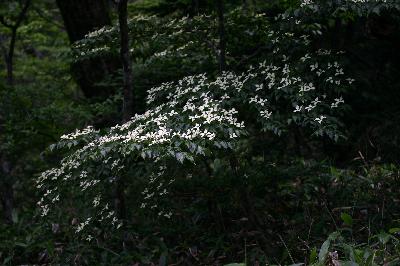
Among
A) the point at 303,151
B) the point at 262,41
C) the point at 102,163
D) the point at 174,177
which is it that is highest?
the point at 262,41

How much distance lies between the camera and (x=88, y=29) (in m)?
6.24

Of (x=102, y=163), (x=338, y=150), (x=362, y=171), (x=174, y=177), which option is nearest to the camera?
(x=102, y=163)

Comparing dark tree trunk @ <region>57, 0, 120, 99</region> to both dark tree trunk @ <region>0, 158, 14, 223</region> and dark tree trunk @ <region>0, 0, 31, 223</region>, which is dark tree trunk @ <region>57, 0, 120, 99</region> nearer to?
dark tree trunk @ <region>0, 0, 31, 223</region>

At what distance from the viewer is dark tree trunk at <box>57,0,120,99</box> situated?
6.22 meters

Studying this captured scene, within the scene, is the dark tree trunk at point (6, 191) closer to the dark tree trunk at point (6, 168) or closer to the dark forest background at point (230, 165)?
the dark tree trunk at point (6, 168)

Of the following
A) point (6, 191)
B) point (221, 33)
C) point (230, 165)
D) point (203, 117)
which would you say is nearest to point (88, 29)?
point (6, 191)

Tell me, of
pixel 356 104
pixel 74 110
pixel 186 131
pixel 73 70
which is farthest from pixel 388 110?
pixel 73 70

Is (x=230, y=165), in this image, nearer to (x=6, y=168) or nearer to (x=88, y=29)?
(x=88, y=29)

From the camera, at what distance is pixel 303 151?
275 inches

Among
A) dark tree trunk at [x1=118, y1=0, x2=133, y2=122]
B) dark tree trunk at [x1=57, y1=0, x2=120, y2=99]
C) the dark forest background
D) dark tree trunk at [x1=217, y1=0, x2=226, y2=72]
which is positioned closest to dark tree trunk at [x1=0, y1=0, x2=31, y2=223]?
the dark forest background

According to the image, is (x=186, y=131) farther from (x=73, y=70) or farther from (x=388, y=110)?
(x=73, y=70)

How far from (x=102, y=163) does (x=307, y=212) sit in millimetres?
1921

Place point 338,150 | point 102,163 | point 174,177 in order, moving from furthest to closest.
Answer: point 338,150 < point 174,177 < point 102,163

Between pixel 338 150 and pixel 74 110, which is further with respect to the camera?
pixel 338 150
